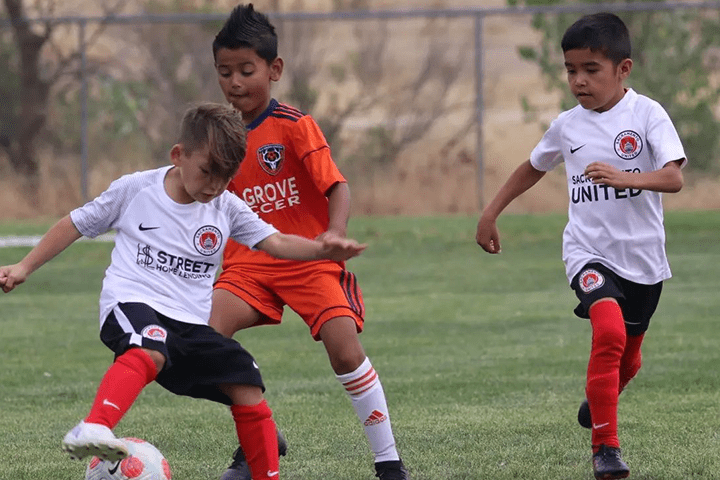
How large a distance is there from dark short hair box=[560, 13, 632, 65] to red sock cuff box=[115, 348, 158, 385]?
81.4 inches

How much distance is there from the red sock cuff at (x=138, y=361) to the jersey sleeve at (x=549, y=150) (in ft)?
6.46

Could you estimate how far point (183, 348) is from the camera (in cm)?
441

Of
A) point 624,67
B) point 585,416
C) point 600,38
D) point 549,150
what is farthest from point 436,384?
point 600,38

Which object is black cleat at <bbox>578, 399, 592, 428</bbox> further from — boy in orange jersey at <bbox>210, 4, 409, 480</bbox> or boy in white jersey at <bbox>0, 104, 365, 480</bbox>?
boy in white jersey at <bbox>0, 104, 365, 480</bbox>

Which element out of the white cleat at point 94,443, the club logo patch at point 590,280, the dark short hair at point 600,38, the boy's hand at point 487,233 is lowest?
the white cleat at point 94,443

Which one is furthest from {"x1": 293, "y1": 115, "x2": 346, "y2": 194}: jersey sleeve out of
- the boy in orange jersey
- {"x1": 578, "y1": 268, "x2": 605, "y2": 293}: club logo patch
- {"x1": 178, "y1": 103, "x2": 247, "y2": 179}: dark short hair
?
{"x1": 578, "y1": 268, "x2": 605, "y2": 293}: club logo patch

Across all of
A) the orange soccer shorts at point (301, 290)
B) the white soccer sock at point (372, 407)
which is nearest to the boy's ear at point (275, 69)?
the orange soccer shorts at point (301, 290)

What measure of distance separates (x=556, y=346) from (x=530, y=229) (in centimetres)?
793

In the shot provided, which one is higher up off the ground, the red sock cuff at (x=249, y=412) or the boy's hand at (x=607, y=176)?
the boy's hand at (x=607, y=176)

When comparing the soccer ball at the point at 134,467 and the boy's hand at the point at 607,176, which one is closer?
the soccer ball at the point at 134,467

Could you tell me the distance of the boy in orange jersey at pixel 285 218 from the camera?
16.9 feet

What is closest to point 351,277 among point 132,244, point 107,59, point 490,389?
point 132,244

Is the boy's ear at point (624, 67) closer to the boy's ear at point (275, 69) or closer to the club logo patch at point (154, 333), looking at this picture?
the boy's ear at point (275, 69)

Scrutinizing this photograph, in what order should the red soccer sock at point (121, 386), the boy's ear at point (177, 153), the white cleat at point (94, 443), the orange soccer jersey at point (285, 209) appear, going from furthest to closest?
the orange soccer jersey at point (285, 209), the boy's ear at point (177, 153), the red soccer sock at point (121, 386), the white cleat at point (94, 443)
